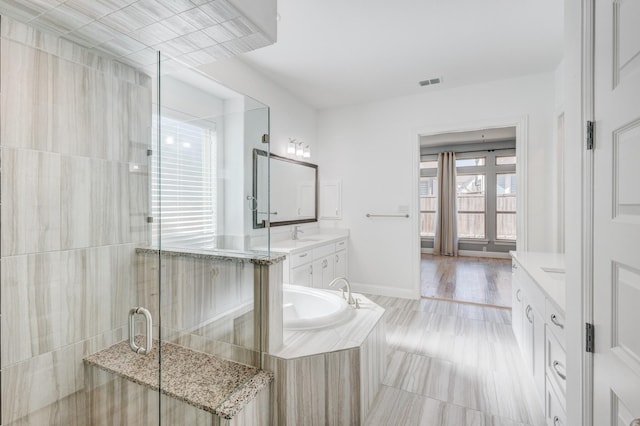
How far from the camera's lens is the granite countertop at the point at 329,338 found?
1593 mm

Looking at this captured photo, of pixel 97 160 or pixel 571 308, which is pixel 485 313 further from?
pixel 97 160

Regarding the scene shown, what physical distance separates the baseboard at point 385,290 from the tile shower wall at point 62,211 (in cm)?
303

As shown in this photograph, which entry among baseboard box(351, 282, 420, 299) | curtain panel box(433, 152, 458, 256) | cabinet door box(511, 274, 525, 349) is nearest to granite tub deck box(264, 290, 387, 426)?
cabinet door box(511, 274, 525, 349)

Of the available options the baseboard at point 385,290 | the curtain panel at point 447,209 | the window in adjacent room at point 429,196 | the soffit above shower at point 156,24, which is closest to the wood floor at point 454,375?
the baseboard at point 385,290

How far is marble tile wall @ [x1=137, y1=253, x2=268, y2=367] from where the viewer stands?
5.13 feet

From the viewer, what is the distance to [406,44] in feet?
8.77

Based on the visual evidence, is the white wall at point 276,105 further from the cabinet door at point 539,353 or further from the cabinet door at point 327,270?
the cabinet door at point 539,353

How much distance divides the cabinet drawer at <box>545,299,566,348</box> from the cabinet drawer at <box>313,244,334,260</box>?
2201 millimetres

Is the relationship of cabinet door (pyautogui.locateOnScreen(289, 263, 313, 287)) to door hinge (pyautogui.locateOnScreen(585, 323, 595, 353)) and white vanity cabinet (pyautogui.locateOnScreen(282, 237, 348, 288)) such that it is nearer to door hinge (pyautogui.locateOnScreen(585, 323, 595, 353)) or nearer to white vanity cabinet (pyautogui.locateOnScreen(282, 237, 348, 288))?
white vanity cabinet (pyautogui.locateOnScreen(282, 237, 348, 288))

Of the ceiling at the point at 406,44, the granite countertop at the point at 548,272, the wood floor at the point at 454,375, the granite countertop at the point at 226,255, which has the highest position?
the ceiling at the point at 406,44

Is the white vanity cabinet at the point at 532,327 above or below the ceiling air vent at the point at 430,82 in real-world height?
below

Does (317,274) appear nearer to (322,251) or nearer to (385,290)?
(322,251)

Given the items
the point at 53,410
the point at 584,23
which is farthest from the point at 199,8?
the point at 53,410

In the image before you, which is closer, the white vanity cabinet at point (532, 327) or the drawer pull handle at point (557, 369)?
the drawer pull handle at point (557, 369)
